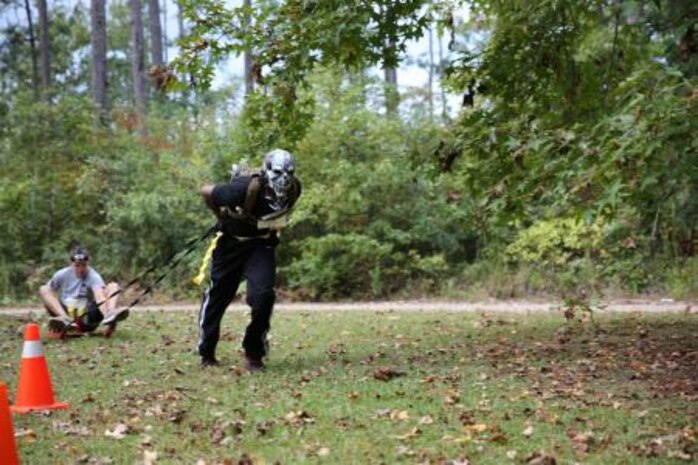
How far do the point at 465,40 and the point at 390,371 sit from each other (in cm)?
2927

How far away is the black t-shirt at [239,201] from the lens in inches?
330

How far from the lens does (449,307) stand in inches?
614

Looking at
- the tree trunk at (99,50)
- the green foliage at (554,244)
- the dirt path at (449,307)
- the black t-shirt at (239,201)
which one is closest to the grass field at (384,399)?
the black t-shirt at (239,201)

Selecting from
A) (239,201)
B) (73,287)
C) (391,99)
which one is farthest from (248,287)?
(391,99)

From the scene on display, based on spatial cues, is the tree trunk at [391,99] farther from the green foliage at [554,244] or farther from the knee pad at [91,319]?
the knee pad at [91,319]

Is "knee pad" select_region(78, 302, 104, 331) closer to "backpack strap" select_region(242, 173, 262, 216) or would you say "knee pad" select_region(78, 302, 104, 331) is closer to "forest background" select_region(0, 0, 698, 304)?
"forest background" select_region(0, 0, 698, 304)

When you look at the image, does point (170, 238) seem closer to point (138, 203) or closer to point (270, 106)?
point (138, 203)

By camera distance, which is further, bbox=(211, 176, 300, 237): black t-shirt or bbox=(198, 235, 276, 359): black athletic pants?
bbox=(198, 235, 276, 359): black athletic pants

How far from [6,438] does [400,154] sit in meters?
14.0

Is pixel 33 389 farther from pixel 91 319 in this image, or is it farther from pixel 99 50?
pixel 99 50

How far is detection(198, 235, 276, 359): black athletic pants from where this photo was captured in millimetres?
8508

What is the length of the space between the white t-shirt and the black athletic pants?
3521 mm

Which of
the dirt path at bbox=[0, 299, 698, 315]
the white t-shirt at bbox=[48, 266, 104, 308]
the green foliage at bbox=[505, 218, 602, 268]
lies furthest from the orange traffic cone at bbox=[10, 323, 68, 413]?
the green foliage at bbox=[505, 218, 602, 268]

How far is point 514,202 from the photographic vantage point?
8.84 meters
